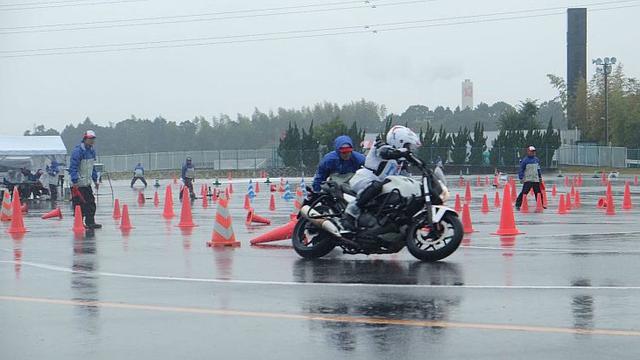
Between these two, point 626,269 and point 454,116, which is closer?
point 626,269

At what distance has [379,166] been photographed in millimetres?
14172

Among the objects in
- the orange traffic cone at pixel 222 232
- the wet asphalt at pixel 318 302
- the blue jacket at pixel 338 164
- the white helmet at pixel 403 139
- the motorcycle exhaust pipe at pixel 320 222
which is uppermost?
the white helmet at pixel 403 139

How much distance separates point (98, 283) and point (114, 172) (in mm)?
82770

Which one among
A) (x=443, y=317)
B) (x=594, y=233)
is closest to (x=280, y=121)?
(x=594, y=233)

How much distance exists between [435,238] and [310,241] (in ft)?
6.14

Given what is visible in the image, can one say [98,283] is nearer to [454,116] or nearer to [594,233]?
[594,233]

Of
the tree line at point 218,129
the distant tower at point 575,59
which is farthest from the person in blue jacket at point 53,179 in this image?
the tree line at point 218,129

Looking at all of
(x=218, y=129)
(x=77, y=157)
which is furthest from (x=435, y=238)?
(x=218, y=129)

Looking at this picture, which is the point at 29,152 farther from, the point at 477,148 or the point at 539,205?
the point at 477,148

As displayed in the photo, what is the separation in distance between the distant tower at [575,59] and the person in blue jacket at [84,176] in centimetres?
8755

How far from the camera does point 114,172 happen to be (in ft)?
307

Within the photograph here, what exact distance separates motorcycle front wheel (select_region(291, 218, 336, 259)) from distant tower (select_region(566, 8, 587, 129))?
303ft

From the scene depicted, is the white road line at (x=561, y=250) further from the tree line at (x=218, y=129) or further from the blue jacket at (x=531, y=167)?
the tree line at (x=218, y=129)

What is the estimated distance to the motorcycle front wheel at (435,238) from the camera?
13.4 meters
